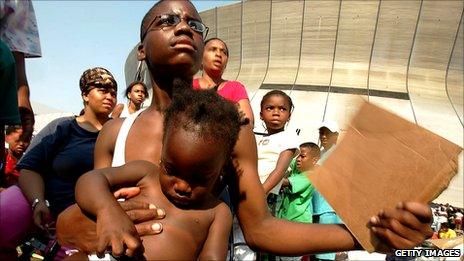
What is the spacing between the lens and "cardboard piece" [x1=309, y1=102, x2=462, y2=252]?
1.37 metres

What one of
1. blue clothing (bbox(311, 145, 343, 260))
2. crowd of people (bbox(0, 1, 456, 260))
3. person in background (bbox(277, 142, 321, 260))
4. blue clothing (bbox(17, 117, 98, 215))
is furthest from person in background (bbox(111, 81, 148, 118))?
crowd of people (bbox(0, 1, 456, 260))

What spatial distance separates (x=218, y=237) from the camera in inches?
65.4

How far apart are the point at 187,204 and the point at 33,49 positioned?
1347 mm

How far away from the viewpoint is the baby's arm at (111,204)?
1.40m

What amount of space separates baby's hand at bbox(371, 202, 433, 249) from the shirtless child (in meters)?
0.53

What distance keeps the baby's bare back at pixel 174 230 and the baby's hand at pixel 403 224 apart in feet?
1.89

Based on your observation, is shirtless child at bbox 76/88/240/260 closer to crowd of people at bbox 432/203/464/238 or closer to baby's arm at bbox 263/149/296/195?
baby's arm at bbox 263/149/296/195

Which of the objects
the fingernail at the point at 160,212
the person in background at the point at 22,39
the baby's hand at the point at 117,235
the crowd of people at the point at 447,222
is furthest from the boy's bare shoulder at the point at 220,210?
the crowd of people at the point at 447,222

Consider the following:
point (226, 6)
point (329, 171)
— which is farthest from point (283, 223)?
point (226, 6)

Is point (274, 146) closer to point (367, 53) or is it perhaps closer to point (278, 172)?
point (278, 172)

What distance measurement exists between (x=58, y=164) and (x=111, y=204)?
180cm

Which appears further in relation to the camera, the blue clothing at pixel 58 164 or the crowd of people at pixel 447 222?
the crowd of people at pixel 447 222

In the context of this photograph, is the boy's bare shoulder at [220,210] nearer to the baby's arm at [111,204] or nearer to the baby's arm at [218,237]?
the baby's arm at [218,237]

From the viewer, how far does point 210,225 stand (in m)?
1.70
